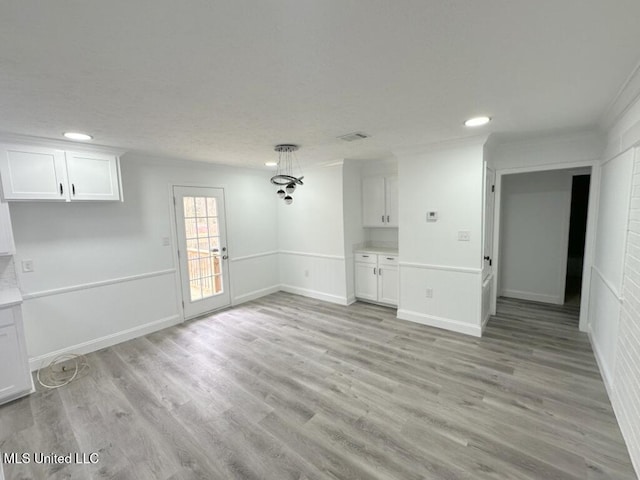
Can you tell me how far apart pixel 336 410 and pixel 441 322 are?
2.10 m

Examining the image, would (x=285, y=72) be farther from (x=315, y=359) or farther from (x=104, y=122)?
(x=315, y=359)

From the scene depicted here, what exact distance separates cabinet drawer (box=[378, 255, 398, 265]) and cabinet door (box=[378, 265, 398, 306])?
5 centimetres

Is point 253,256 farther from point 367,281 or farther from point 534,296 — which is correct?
point 534,296

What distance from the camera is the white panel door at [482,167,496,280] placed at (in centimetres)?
361

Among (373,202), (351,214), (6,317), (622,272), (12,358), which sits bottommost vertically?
(12,358)

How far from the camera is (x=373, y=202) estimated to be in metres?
4.92

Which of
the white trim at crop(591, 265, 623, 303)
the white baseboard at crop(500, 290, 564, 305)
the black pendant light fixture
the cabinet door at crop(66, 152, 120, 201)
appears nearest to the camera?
the white trim at crop(591, 265, 623, 303)

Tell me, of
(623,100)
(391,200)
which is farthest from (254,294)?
(623,100)

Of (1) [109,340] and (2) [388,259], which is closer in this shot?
(1) [109,340]

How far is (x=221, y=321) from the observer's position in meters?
4.35

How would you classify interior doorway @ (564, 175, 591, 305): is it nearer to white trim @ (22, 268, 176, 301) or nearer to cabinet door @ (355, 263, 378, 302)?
cabinet door @ (355, 263, 378, 302)

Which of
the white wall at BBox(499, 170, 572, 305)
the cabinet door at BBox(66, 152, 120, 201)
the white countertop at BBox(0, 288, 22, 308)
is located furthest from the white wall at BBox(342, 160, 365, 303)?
the white countertop at BBox(0, 288, 22, 308)

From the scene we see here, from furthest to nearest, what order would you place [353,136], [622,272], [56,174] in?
1. [353,136]
2. [56,174]
3. [622,272]

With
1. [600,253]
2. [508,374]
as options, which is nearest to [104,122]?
[508,374]
